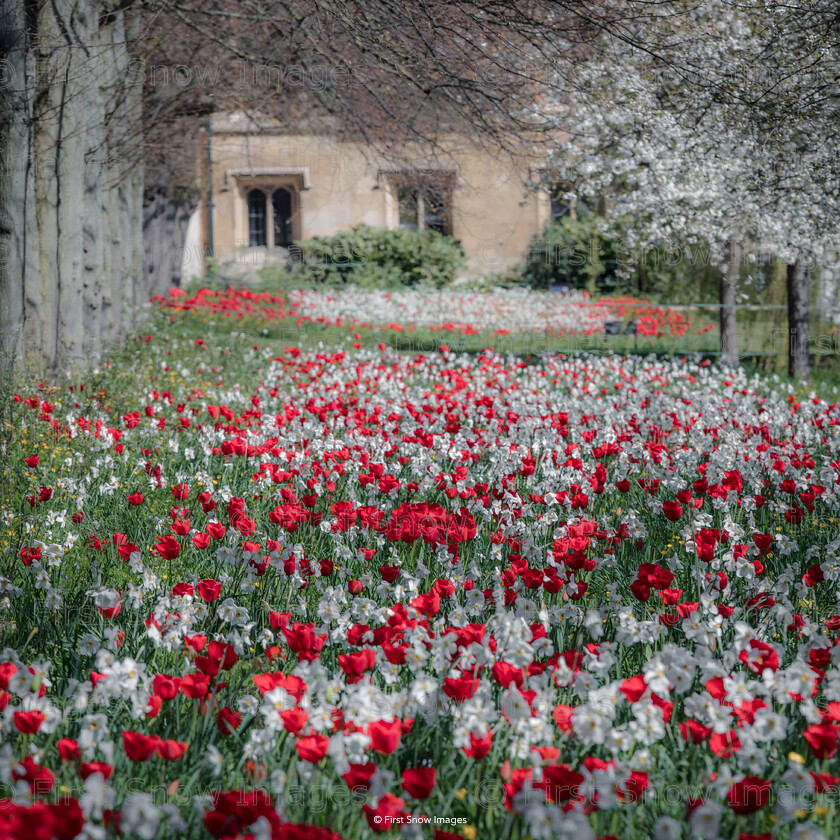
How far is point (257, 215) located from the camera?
27922 mm

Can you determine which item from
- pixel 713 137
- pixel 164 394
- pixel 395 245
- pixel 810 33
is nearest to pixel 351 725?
pixel 164 394

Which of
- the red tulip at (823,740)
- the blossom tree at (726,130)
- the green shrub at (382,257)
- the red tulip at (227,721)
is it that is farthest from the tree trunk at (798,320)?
the green shrub at (382,257)

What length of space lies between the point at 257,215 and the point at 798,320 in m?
20.4

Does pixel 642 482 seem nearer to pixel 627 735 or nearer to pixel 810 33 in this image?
pixel 627 735

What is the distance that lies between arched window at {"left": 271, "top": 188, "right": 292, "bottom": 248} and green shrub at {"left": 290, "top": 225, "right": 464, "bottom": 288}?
1941 millimetres

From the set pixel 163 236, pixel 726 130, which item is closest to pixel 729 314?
pixel 726 130

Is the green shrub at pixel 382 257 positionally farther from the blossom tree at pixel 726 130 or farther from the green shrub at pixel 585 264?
the blossom tree at pixel 726 130

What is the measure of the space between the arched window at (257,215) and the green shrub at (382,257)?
2.55 metres

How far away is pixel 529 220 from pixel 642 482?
851 inches

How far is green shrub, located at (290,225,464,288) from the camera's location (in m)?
24.5

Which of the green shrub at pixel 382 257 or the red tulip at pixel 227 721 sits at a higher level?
the green shrub at pixel 382 257

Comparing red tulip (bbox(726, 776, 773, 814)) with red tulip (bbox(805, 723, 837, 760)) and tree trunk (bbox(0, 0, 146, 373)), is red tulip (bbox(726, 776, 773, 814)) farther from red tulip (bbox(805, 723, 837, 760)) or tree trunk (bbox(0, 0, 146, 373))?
tree trunk (bbox(0, 0, 146, 373))

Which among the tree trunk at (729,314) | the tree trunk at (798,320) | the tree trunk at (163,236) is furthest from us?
the tree trunk at (163,236)

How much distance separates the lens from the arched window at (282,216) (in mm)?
27516
